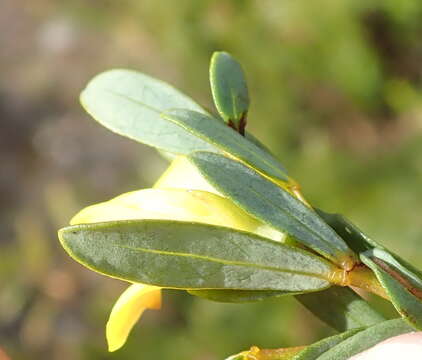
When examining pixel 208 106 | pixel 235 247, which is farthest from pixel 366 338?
pixel 208 106

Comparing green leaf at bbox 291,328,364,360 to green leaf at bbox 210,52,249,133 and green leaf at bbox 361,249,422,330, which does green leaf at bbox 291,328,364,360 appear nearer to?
green leaf at bbox 361,249,422,330

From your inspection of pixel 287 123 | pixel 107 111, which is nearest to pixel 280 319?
pixel 287 123

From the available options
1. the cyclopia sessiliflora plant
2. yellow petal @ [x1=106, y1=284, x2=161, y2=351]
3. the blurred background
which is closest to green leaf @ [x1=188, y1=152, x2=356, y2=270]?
the cyclopia sessiliflora plant

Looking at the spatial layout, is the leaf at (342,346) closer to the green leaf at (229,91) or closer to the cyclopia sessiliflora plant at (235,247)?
the cyclopia sessiliflora plant at (235,247)

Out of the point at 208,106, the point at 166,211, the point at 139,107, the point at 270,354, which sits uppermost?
the point at 208,106

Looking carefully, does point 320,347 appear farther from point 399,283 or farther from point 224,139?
point 224,139

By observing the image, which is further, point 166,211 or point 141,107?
point 141,107
